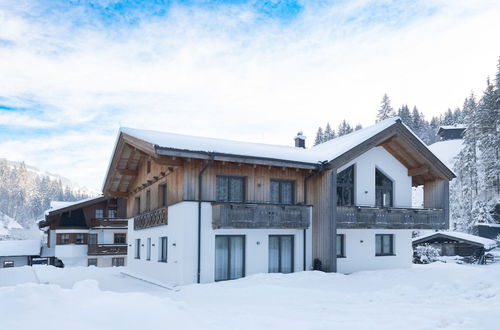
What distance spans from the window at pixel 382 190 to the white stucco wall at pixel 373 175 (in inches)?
10.3

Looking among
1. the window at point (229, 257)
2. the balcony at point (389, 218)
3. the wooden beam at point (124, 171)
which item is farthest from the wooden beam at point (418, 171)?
the wooden beam at point (124, 171)

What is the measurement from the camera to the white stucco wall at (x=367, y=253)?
21.9 meters

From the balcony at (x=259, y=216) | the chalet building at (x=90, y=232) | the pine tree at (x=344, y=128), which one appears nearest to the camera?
the balcony at (x=259, y=216)

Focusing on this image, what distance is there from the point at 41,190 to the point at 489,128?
442 feet

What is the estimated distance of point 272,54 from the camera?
72.5 feet

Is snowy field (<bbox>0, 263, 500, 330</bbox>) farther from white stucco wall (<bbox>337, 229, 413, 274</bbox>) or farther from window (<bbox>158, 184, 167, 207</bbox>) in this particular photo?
window (<bbox>158, 184, 167, 207</bbox>)

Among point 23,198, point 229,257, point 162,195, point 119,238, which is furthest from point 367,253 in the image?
point 23,198

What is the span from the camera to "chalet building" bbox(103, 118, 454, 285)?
724 inches

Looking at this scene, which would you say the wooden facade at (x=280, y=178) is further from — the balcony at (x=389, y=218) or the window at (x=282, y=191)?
the window at (x=282, y=191)

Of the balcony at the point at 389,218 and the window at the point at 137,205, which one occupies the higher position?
the window at the point at 137,205

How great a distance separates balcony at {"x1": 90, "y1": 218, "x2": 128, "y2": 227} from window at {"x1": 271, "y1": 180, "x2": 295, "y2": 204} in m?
25.3

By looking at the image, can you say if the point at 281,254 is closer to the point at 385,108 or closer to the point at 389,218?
the point at 389,218

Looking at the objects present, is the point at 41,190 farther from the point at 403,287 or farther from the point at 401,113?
the point at 403,287

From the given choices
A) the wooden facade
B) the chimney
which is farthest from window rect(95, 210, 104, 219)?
the chimney
